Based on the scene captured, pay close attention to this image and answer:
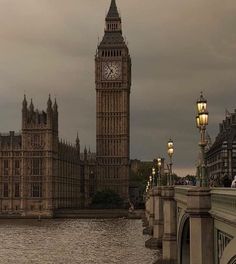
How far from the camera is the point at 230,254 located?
54.9ft

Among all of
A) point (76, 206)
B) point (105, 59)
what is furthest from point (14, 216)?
point (105, 59)

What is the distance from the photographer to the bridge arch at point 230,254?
53.8 ft

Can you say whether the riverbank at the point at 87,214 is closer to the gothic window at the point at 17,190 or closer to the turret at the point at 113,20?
the gothic window at the point at 17,190

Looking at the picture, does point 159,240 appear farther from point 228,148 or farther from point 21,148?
point 21,148

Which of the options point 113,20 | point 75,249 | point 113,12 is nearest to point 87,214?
point 113,20

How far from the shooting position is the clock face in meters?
173

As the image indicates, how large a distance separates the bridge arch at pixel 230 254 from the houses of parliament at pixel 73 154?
11775 cm

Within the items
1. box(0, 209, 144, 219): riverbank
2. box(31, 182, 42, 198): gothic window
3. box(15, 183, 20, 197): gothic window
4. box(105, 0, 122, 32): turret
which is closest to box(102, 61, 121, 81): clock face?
box(105, 0, 122, 32): turret

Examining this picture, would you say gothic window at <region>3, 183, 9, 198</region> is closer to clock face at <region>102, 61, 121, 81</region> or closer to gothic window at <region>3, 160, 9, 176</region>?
gothic window at <region>3, 160, 9, 176</region>

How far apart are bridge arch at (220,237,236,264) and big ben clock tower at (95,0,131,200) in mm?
148713

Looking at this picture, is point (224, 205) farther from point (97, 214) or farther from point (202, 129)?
point (97, 214)

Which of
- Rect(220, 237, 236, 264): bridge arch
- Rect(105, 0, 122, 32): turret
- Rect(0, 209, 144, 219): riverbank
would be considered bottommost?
Rect(0, 209, 144, 219): riverbank

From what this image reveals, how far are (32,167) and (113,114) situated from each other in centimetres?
3806

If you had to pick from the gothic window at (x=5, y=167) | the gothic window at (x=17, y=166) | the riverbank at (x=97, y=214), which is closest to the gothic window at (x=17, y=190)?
the gothic window at (x=17, y=166)
